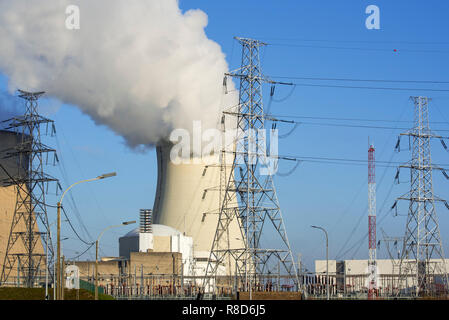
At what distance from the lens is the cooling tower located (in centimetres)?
4634

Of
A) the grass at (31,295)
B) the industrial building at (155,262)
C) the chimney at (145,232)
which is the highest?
the chimney at (145,232)

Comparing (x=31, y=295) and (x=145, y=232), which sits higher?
(x=145, y=232)

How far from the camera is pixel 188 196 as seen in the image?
4672 centimetres

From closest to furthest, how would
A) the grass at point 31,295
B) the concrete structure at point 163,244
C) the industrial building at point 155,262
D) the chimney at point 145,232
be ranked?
the grass at point 31,295, the industrial building at point 155,262, the concrete structure at point 163,244, the chimney at point 145,232

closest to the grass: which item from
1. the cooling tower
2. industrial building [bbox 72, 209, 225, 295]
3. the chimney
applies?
the cooling tower

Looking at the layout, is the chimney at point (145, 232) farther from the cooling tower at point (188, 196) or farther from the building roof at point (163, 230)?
the cooling tower at point (188, 196)

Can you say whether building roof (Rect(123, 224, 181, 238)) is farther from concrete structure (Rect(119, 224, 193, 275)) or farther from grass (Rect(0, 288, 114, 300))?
grass (Rect(0, 288, 114, 300))

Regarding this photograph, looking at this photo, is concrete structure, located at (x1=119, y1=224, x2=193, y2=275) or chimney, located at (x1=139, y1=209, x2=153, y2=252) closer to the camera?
concrete structure, located at (x1=119, y1=224, x2=193, y2=275)

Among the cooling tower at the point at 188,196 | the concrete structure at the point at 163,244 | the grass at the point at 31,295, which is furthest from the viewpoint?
the concrete structure at the point at 163,244

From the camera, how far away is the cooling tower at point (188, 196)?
4634 centimetres

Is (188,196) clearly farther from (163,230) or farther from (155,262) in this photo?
(155,262)

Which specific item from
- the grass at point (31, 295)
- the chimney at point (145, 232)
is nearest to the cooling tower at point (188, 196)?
the chimney at point (145, 232)

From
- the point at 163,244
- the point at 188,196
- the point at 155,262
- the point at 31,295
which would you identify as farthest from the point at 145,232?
the point at 31,295
